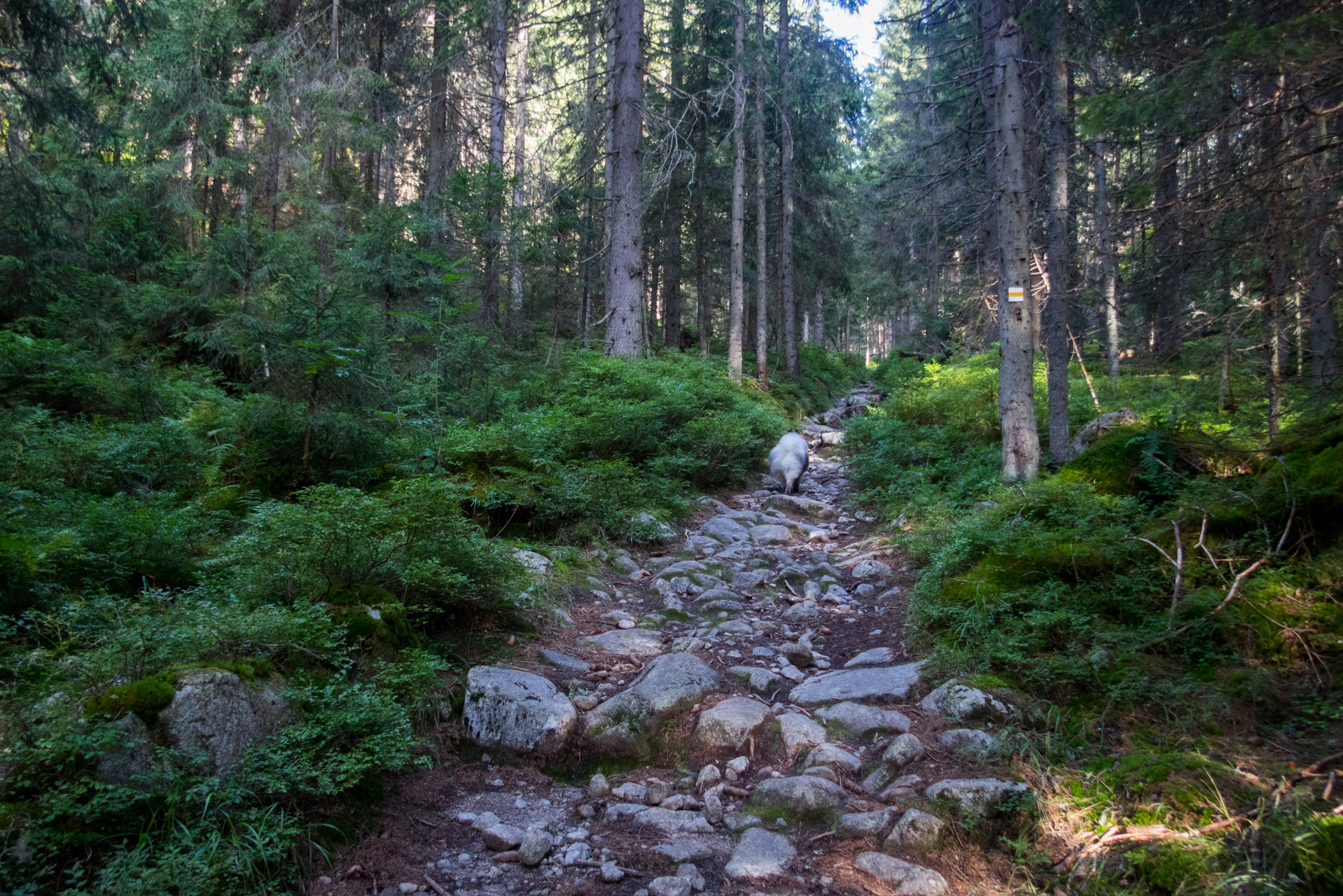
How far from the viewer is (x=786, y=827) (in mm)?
3092

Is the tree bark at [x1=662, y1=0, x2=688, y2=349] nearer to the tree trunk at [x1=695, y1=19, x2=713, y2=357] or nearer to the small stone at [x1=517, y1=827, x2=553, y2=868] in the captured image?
the tree trunk at [x1=695, y1=19, x2=713, y2=357]

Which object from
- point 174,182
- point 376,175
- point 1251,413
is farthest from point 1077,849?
point 376,175

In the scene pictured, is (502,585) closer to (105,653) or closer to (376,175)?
(105,653)

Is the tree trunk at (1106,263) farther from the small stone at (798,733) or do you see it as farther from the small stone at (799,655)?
the small stone at (798,733)

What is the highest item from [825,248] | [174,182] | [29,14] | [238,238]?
[825,248]

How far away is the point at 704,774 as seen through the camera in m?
3.51

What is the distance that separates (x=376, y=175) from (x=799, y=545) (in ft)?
61.1

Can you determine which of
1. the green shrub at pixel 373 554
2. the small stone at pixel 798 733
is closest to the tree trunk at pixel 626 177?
the green shrub at pixel 373 554

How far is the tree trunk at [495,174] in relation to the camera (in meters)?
12.8

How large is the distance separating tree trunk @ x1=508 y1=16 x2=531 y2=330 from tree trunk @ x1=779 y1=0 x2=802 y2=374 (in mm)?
8208

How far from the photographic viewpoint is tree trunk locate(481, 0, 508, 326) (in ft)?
42.1

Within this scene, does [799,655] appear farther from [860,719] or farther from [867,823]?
[867,823]

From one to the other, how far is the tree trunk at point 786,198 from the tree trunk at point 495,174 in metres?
8.46

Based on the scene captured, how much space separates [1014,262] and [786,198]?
15669mm
